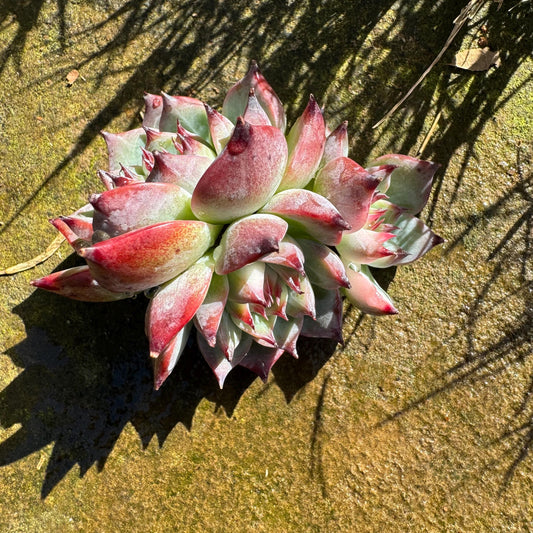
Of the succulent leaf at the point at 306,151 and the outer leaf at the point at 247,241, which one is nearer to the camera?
the outer leaf at the point at 247,241

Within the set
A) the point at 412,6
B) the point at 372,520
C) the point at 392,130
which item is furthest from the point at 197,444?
the point at 412,6

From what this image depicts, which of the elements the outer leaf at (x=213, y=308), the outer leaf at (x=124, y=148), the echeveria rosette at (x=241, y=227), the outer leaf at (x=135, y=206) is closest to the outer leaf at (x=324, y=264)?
the echeveria rosette at (x=241, y=227)

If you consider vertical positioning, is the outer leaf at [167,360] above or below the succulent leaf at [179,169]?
below

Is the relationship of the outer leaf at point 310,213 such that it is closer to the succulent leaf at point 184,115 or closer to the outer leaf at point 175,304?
the outer leaf at point 175,304

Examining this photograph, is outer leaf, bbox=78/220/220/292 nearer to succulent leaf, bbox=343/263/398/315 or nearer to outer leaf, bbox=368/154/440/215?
succulent leaf, bbox=343/263/398/315

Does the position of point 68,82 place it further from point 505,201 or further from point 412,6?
point 505,201

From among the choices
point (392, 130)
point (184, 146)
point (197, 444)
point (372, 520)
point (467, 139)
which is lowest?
point (197, 444)

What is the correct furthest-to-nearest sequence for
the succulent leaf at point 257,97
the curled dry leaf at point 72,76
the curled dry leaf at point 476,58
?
the curled dry leaf at point 72,76 → the curled dry leaf at point 476,58 → the succulent leaf at point 257,97
